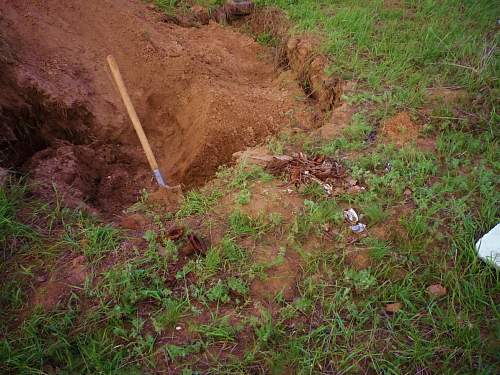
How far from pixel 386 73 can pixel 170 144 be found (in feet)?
6.43

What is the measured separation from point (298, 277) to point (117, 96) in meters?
2.37

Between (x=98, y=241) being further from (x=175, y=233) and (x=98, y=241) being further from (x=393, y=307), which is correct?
(x=393, y=307)

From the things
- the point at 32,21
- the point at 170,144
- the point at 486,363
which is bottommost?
the point at 170,144

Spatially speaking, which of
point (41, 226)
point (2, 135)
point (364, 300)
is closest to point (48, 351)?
point (41, 226)

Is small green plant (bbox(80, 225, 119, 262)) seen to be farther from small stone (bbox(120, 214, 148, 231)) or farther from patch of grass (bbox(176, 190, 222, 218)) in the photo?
patch of grass (bbox(176, 190, 222, 218))

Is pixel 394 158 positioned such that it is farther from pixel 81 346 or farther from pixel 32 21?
pixel 32 21

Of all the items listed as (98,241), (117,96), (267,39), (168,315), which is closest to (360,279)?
(168,315)

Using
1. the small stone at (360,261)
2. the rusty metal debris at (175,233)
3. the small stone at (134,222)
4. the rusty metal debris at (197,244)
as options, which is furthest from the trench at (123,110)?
the small stone at (360,261)

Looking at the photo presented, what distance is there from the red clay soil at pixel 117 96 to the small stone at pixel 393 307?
1.70 metres

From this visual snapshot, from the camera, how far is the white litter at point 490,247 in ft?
6.70

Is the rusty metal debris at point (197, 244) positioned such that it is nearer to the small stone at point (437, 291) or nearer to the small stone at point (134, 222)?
the small stone at point (134, 222)

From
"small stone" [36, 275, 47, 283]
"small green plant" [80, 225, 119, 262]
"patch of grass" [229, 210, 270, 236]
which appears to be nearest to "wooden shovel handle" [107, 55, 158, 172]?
"small green plant" [80, 225, 119, 262]

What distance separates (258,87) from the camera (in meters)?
3.88

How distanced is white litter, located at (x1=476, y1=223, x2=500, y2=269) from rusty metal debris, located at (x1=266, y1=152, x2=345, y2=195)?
2.80ft
